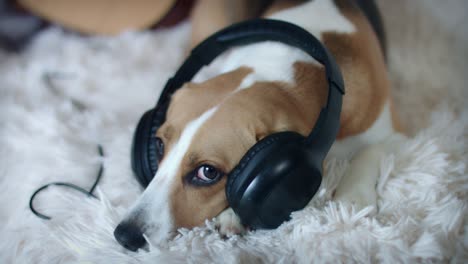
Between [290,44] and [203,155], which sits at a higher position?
[290,44]

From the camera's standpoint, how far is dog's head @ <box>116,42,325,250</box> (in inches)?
46.6

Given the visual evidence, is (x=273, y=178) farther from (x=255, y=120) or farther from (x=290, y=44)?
(x=290, y=44)

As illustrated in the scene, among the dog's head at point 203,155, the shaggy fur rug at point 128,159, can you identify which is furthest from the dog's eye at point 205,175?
the shaggy fur rug at point 128,159

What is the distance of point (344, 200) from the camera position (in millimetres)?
1261

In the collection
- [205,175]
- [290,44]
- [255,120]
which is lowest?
[205,175]

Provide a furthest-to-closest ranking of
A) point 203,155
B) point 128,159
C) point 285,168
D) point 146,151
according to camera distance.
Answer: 1. point 128,159
2. point 146,151
3. point 203,155
4. point 285,168

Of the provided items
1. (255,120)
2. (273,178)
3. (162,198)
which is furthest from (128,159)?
(273,178)

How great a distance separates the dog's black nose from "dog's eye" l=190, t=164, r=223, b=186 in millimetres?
205

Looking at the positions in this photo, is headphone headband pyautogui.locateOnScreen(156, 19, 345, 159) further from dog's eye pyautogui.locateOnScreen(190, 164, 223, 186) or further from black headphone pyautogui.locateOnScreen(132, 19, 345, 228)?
dog's eye pyautogui.locateOnScreen(190, 164, 223, 186)

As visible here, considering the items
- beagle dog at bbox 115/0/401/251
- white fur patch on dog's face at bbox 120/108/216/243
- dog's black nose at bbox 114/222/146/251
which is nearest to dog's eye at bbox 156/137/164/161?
beagle dog at bbox 115/0/401/251

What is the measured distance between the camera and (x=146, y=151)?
137cm

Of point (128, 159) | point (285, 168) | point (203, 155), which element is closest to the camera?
point (285, 168)

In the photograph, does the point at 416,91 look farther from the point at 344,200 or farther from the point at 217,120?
the point at 217,120

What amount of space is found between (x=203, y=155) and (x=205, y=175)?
60mm
